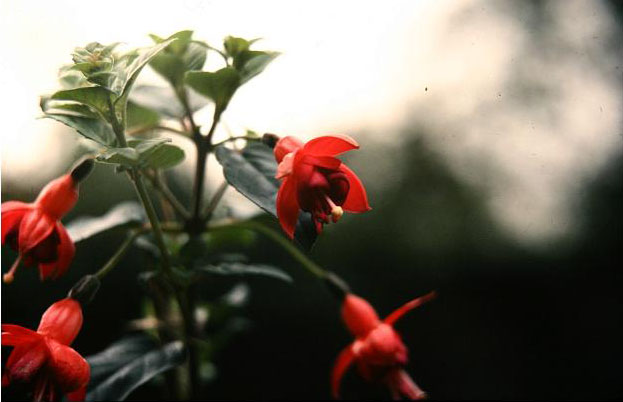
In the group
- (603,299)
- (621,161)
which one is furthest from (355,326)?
(603,299)

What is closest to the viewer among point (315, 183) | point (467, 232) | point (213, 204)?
point (315, 183)

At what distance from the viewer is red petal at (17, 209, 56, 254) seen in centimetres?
54

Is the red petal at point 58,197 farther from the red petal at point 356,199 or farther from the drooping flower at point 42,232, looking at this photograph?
the red petal at point 356,199

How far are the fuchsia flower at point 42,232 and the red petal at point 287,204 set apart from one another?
22 cm

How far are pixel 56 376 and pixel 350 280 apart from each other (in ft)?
7.39

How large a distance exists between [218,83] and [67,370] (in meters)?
0.30

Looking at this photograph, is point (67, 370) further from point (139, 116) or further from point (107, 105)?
point (139, 116)

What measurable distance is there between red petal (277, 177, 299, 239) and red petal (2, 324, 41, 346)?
0.23 meters

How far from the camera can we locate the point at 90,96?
20.6 inches

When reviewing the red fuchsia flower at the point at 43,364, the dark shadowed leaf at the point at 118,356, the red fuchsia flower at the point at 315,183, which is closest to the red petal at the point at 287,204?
the red fuchsia flower at the point at 315,183

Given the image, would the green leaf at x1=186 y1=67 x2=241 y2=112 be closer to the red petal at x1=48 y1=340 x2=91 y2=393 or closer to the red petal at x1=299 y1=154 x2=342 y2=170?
the red petal at x1=299 y1=154 x2=342 y2=170

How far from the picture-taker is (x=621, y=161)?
2.43 metres

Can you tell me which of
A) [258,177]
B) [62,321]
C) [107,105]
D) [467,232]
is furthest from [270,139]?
[467,232]

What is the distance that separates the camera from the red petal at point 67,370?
19.4 inches
